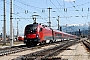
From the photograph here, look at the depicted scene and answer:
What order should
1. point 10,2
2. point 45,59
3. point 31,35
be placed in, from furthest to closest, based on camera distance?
point 10,2 < point 31,35 < point 45,59

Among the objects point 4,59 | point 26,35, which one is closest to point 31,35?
point 26,35

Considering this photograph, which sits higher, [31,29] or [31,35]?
[31,29]

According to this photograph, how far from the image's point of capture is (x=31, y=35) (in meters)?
39.8

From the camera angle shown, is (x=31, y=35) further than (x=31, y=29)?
No

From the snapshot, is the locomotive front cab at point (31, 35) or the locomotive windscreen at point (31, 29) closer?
the locomotive front cab at point (31, 35)

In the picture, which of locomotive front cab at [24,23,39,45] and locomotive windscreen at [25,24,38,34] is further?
locomotive windscreen at [25,24,38,34]

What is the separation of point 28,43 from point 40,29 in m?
3.06

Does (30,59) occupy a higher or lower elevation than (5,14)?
lower

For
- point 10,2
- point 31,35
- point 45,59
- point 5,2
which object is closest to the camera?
point 45,59

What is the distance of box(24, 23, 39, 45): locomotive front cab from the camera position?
1558 inches

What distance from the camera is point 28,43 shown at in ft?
132

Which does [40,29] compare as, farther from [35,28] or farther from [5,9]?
[5,9]

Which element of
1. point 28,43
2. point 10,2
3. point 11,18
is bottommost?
point 28,43

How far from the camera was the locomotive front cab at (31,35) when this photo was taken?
3956 centimetres
